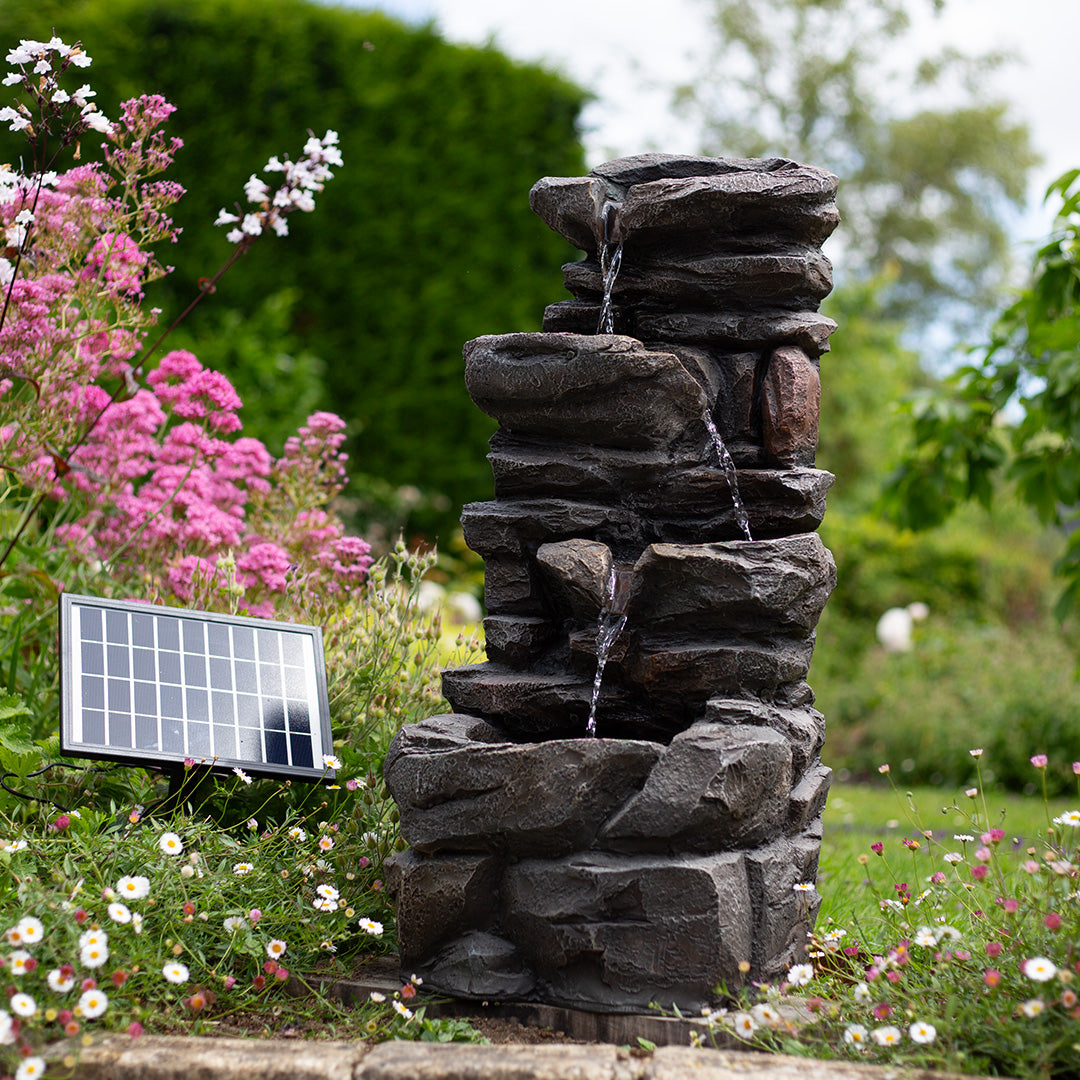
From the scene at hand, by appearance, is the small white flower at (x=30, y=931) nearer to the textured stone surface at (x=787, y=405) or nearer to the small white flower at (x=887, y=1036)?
the small white flower at (x=887, y=1036)

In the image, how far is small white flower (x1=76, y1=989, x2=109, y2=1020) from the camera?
224 cm

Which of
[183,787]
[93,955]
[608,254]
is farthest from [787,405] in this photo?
[93,955]

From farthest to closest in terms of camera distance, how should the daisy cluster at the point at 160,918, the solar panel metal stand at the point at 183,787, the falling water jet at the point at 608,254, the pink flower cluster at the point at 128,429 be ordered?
1. the pink flower cluster at the point at 128,429
2. the falling water jet at the point at 608,254
3. the solar panel metal stand at the point at 183,787
4. the daisy cluster at the point at 160,918

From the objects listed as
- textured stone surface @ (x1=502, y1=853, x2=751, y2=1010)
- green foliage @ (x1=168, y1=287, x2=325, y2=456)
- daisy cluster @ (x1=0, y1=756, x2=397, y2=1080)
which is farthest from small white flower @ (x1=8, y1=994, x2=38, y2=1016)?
Result: green foliage @ (x1=168, y1=287, x2=325, y2=456)

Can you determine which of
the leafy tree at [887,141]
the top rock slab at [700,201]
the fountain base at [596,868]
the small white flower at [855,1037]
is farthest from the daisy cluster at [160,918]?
the leafy tree at [887,141]

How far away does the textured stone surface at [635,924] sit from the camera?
252 centimetres

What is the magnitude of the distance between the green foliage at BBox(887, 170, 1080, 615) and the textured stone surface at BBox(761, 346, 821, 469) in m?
1.42

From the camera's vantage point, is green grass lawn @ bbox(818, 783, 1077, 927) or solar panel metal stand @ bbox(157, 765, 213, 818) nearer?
solar panel metal stand @ bbox(157, 765, 213, 818)

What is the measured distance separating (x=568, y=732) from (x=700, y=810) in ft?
2.09

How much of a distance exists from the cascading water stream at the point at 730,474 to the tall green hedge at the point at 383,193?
5.40 m

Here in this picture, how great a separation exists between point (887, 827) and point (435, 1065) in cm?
397

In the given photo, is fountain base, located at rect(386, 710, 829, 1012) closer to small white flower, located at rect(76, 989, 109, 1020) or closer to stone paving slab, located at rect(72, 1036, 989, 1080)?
stone paving slab, located at rect(72, 1036, 989, 1080)

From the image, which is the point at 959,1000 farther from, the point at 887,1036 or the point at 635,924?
the point at 635,924

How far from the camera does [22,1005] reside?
2154 millimetres
